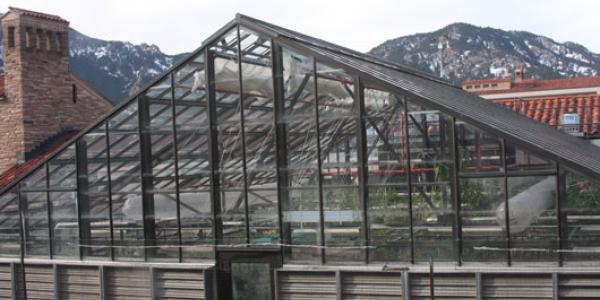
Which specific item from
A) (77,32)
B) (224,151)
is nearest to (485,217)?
(224,151)

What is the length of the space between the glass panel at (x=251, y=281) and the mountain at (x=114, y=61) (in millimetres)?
77442

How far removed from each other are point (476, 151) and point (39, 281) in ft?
26.3

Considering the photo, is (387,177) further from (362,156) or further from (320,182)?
(320,182)

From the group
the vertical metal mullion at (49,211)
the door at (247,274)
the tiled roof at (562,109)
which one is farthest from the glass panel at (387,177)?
the tiled roof at (562,109)

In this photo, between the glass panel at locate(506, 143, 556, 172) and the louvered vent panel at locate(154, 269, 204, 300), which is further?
the louvered vent panel at locate(154, 269, 204, 300)

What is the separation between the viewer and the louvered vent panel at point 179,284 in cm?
1179

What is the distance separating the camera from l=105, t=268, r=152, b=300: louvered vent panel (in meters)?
12.2

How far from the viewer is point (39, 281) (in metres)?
13.2

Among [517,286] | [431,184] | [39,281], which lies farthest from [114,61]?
[517,286]

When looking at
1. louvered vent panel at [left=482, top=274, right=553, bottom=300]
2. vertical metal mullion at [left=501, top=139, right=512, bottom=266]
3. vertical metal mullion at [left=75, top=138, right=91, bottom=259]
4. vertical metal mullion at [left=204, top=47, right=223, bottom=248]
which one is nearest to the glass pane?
vertical metal mullion at [left=204, top=47, right=223, bottom=248]

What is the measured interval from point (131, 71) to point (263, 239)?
9550 centimetres

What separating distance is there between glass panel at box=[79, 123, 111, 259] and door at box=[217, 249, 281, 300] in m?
2.31

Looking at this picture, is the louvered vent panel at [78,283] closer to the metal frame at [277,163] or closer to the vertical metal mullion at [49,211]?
the metal frame at [277,163]

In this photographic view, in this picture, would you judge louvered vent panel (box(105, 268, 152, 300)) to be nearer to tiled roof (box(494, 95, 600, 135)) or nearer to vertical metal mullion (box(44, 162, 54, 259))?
vertical metal mullion (box(44, 162, 54, 259))
